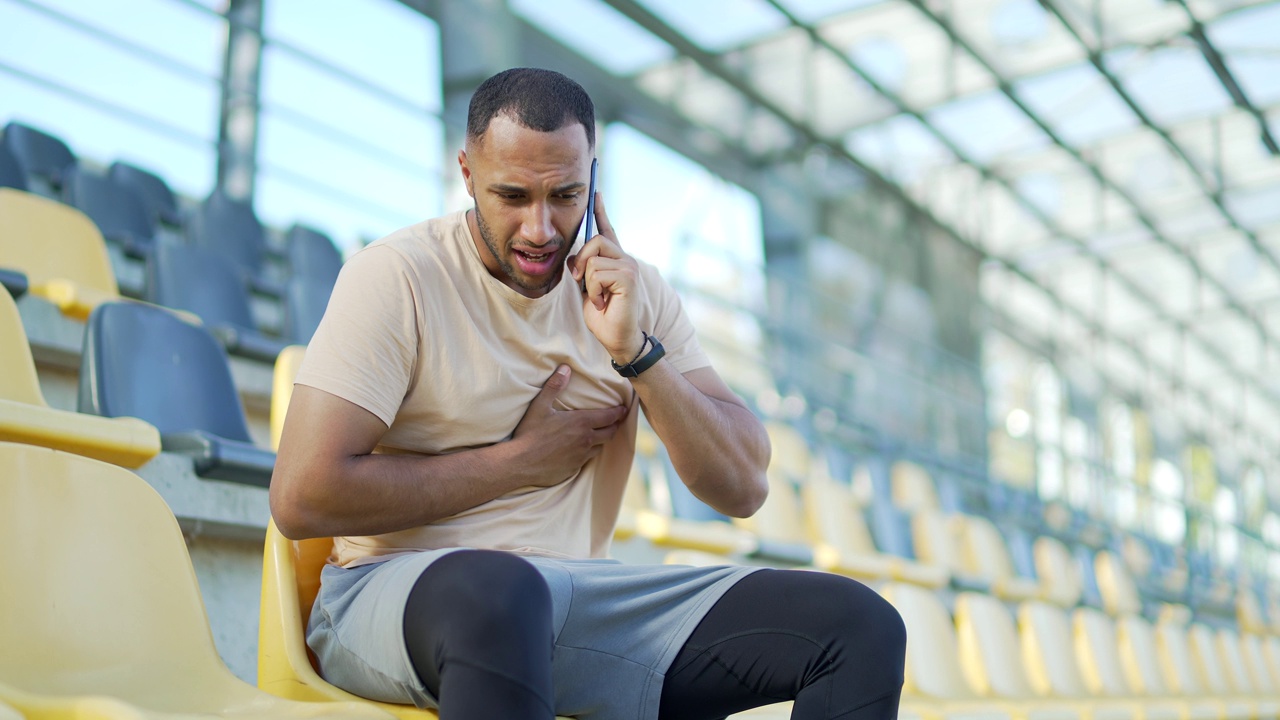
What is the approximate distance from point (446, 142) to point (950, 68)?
13.3 ft

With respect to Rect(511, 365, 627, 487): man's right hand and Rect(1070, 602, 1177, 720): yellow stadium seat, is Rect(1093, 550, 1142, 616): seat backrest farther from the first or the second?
Rect(511, 365, 627, 487): man's right hand

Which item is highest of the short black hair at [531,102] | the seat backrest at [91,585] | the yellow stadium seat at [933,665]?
the short black hair at [531,102]

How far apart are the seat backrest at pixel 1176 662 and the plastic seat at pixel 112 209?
380 cm

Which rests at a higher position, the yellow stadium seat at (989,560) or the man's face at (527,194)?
the man's face at (527,194)

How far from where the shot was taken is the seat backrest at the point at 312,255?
3.49 m

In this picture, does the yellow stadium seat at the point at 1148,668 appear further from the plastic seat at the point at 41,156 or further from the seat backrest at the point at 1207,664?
the plastic seat at the point at 41,156

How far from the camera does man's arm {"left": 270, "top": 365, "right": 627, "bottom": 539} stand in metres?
1.08

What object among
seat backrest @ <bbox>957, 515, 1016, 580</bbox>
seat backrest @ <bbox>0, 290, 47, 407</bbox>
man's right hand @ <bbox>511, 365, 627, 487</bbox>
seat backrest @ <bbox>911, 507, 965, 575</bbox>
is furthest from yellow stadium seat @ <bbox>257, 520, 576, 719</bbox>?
seat backrest @ <bbox>957, 515, 1016, 580</bbox>

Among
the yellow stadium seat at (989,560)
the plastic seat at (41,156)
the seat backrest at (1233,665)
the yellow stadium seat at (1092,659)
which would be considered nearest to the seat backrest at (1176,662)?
the yellow stadium seat at (1092,659)

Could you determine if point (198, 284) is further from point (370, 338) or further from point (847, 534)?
point (847, 534)

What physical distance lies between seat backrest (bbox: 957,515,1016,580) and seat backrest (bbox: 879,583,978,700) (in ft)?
5.69

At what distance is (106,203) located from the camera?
3.26 meters

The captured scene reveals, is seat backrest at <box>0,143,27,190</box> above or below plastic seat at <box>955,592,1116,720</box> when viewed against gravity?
above

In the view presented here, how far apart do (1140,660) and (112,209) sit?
3.71 meters
